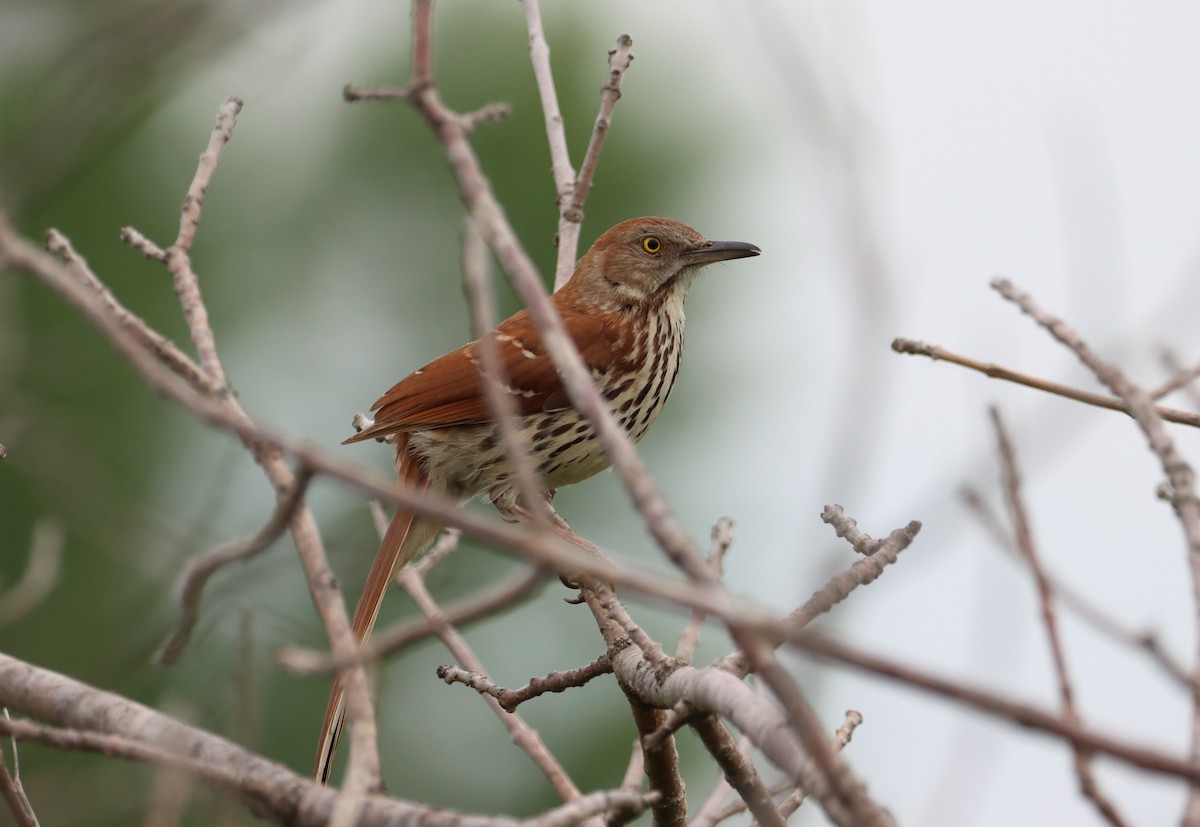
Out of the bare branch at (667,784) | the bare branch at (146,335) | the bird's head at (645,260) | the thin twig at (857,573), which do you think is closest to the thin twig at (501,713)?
the bare branch at (667,784)

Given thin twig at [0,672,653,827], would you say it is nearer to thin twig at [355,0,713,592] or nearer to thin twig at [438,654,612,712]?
thin twig at [355,0,713,592]

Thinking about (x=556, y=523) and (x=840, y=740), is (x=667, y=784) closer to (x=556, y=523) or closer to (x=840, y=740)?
(x=840, y=740)

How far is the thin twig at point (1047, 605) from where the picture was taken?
1.20 m

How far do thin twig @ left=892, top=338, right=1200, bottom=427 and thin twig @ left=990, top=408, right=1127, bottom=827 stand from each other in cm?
46

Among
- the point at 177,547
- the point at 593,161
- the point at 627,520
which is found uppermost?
the point at 627,520

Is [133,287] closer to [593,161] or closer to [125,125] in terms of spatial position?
[593,161]

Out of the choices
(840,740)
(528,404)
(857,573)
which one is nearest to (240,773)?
(857,573)

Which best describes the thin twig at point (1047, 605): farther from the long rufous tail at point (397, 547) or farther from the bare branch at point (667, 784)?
the long rufous tail at point (397, 547)

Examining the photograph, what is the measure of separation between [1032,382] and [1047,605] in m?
0.72

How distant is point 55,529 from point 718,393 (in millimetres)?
8470

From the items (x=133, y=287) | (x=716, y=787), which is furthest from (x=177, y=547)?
(x=133, y=287)

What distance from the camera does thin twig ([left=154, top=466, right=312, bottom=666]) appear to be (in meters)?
1.39

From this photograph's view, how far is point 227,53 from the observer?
5.84ft

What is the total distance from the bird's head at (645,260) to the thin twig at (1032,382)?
2.45 meters
